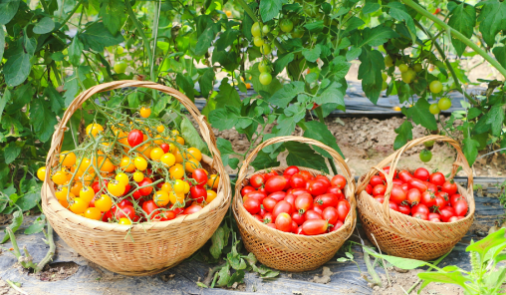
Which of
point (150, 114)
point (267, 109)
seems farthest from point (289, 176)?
point (150, 114)

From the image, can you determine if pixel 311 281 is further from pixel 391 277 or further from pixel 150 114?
pixel 150 114

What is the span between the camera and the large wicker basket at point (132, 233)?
3.89 ft

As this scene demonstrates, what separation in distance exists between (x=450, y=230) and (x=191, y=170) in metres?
1.00

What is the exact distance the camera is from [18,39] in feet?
4.81

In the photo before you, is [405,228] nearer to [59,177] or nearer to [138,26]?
[59,177]

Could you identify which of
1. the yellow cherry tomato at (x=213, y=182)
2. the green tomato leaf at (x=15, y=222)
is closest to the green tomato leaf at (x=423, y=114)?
the yellow cherry tomato at (x=213, y=182)

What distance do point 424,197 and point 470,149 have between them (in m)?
0.35

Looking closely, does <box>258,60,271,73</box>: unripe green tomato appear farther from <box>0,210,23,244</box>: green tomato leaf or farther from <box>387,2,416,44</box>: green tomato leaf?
<box>0,210,23,244</box>: green tomato leaf

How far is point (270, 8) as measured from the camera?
4.30 feet

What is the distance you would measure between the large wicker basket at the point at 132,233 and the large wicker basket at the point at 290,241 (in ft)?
0.44

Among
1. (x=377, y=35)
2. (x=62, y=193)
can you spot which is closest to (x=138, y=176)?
(x=62, y=193)

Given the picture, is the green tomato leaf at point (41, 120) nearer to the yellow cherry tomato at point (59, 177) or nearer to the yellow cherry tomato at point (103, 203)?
the yellow cherry tomato at point (59, 177)

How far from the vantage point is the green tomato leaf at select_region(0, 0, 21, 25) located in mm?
1348

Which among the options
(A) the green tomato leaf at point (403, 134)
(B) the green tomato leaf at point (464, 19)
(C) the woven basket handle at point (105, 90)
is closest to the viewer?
(C) the woven basket handle at point (105, 90)
